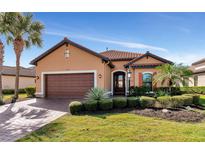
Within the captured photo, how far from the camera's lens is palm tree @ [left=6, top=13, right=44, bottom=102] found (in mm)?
13875

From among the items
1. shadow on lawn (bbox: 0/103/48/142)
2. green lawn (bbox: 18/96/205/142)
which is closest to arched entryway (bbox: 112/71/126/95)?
shadow on lawn (bbox: 0/103/48/142)

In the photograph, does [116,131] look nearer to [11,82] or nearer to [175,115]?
[175,115]

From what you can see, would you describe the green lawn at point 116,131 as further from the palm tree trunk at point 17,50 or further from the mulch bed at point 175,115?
the palm tree trunk at point 17,50

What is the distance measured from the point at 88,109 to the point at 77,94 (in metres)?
5.94

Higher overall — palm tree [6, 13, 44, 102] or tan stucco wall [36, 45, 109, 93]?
palm tree [6, 13, 44, 102]

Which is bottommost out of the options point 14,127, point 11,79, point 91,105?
point 14,127

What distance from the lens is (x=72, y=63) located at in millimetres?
15211

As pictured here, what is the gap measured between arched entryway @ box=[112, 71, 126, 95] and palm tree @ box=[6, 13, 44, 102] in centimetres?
899

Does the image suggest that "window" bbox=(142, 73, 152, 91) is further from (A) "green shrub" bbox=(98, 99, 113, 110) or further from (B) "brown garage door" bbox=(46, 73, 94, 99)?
(A) "green shrub" bbox=(98, 99, 113, 110)

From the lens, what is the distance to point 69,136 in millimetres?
5672

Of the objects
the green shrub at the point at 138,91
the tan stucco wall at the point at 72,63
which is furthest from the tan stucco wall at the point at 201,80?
the tan stucco wall at the point at 72,63

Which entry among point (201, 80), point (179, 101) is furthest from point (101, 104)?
point (201, 80)

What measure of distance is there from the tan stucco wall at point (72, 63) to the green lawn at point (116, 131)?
7.65m
